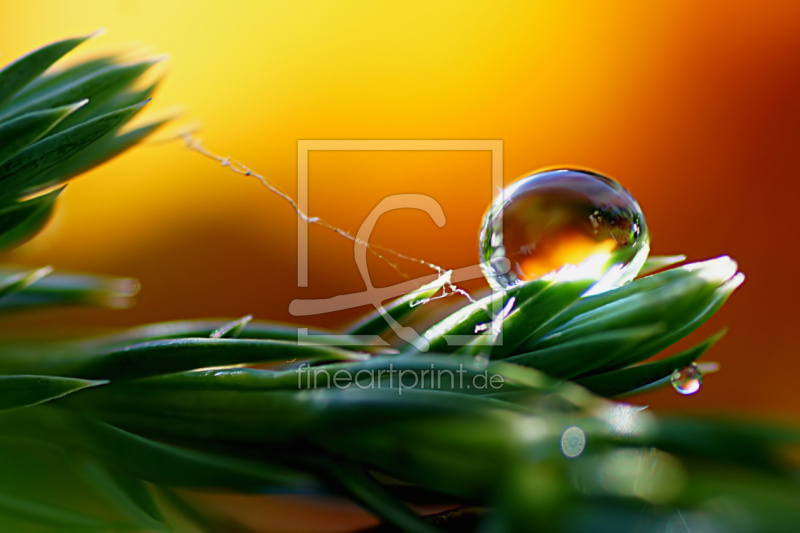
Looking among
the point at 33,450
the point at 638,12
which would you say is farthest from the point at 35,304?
the point at 638,12

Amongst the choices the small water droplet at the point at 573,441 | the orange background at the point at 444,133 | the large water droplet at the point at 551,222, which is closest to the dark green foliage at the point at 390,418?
the small water droplet at the point at 573,441

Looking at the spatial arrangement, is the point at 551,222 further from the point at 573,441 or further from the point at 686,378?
the point at 573,441

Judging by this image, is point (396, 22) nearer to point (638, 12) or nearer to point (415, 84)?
point (415, 84)

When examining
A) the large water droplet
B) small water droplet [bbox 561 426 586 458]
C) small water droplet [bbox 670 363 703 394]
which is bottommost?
small water droplet [bbox 670 363 703 394]

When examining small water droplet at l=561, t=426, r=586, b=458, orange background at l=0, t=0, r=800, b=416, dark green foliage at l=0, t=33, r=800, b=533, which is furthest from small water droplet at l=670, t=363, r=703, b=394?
orange background at l=0, t=0, r=800, b=416

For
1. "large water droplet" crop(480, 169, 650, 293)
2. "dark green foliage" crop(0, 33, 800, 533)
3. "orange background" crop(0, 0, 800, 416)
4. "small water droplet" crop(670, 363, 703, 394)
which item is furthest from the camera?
"orange background" crop(0, 0, 800, 416)

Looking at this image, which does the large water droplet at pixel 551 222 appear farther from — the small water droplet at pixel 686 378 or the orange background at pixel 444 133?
the orange background at pixel 444 133

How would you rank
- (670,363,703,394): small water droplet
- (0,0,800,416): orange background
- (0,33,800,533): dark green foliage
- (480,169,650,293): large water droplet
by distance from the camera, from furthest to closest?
(0,0,800,416): orange background → (480,169,650,293): large water droplet → (670,363,703,394): small water droplet → (0,33,800,533): dark green foliage

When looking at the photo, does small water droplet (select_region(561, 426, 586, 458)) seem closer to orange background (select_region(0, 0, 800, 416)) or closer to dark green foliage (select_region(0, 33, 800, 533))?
dark green foliage (select_region(0, 33, 800, 533))
